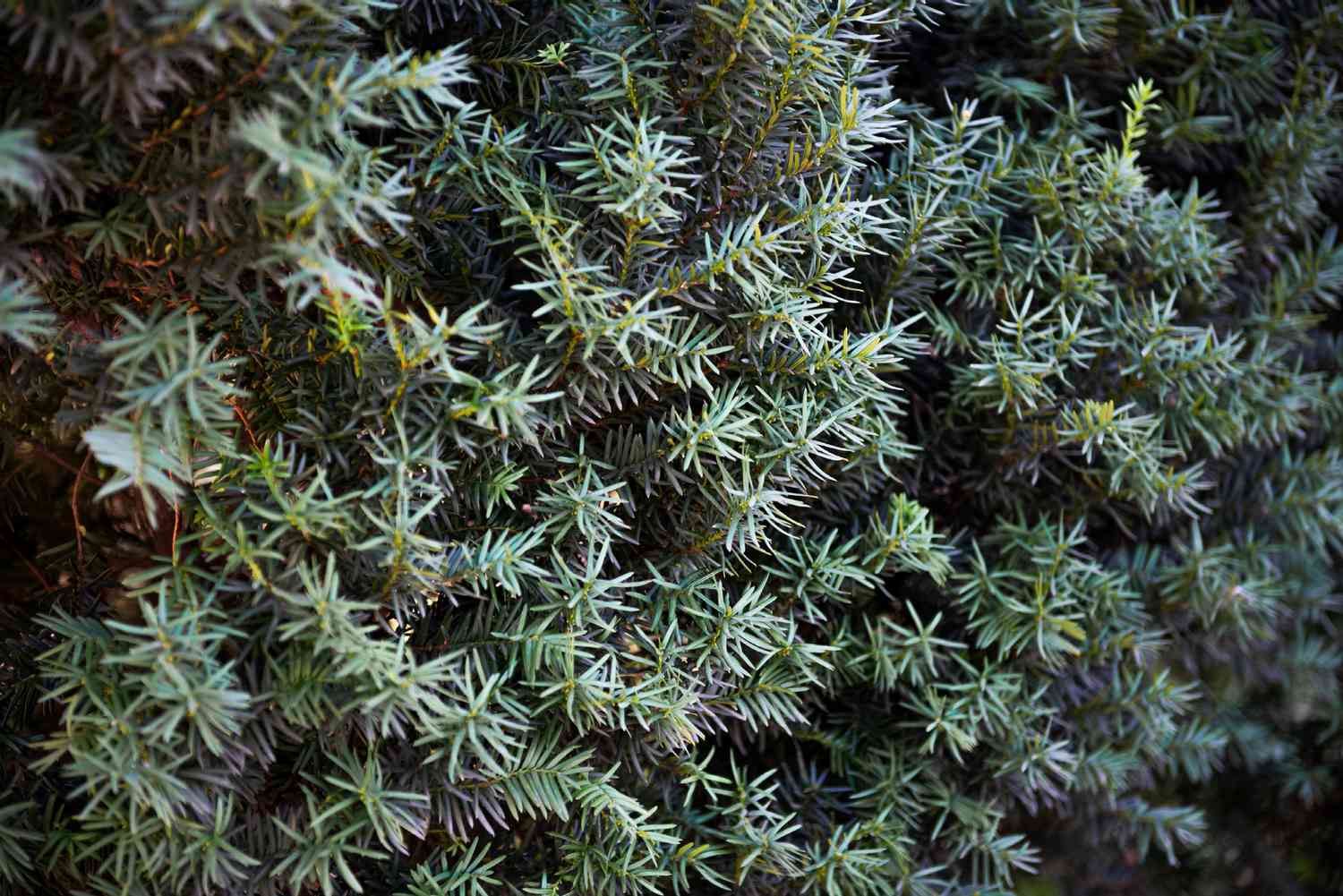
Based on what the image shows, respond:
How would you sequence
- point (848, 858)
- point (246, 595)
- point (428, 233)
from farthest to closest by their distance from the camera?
1. point (848, 858)
2. point (428, 233)
3. point (246, 595)

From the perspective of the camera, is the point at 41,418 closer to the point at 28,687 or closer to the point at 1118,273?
the point at 28,687

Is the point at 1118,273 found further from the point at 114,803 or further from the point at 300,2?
the point at 114,803

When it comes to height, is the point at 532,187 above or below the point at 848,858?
above

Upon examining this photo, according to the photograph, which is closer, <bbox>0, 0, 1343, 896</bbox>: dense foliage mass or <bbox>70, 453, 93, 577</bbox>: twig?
<bbox>0, 0, 1343, 896</bbox>: dense foliage mass

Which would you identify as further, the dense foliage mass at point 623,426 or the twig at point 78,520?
the twig at point 78,520

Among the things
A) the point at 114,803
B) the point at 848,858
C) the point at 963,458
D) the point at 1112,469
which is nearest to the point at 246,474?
the point at 114,803

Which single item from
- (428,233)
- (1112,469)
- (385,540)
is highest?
(428,233)

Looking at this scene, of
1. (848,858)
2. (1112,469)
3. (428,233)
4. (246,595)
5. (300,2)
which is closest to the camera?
(300,2)

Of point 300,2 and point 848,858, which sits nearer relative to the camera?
point 300,2
